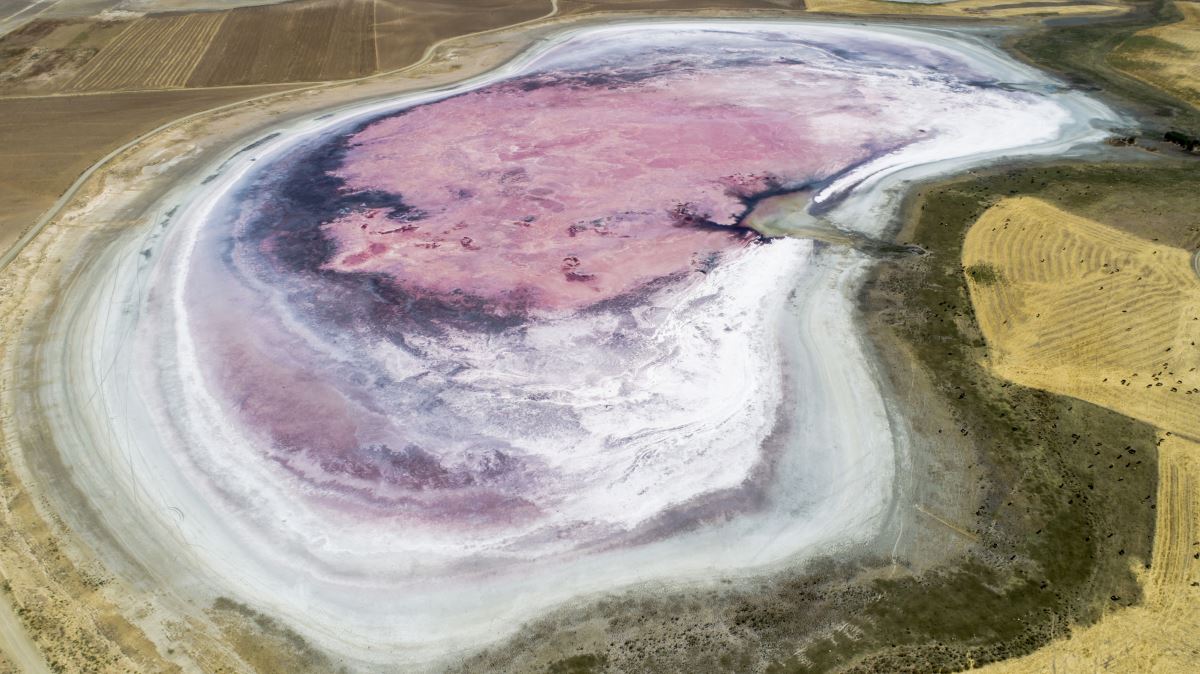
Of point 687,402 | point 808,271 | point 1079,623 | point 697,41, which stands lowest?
point 1079,623

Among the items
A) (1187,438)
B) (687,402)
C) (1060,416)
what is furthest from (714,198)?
(1187,438)

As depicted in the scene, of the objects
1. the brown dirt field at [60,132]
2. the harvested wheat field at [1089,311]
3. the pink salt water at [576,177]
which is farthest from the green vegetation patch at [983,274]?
the brown dirt field at [60,132]

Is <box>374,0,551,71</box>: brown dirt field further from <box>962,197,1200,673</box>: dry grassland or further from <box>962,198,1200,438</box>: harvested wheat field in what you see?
<box>962,197,1200,673</box>: dry grassland

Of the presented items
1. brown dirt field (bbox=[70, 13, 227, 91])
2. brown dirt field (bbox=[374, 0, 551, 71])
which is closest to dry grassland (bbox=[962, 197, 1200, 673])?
brown dirt field (bbox=[374, 0, 551, 71])

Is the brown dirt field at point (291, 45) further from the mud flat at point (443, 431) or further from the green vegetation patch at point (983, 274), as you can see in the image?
the green vegetation patch at point (983, 274)

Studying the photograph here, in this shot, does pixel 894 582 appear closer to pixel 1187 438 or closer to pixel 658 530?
pixel 658 530

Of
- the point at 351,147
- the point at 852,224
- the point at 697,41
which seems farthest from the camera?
the point at 697,41

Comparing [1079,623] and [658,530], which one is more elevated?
[658,530]

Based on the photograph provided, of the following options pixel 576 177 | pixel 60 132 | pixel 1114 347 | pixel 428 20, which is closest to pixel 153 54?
pixel 60 132
